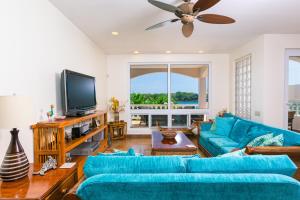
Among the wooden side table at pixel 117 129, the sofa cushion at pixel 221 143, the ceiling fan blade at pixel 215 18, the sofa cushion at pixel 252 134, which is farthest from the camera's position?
the wooden side table at pixel 117 129

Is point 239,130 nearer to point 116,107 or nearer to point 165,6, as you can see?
point 165,6

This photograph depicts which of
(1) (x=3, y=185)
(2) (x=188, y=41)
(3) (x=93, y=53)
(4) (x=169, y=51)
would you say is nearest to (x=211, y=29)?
(2) (x=188, y=41)

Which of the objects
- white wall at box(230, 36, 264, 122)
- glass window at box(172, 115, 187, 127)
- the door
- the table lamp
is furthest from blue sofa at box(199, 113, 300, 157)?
the table lamp

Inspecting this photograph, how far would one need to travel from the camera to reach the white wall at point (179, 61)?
5707 millimetres

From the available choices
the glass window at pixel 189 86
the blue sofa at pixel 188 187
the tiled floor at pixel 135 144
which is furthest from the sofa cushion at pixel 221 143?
the glass window at pixel 189 86

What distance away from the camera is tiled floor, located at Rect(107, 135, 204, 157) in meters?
4.39

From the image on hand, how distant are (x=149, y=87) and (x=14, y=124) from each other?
4.73m

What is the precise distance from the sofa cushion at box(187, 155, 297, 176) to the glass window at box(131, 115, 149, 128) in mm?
4593

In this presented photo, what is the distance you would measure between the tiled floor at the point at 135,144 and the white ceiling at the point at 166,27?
8.41 feet

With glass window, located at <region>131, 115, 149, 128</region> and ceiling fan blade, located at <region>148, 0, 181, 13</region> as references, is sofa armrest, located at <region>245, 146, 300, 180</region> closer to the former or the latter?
ceiling fan blade, located at <region>148, 0, 181, 13</region>

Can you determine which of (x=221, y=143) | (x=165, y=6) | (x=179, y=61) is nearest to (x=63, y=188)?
(x=165, y=6)

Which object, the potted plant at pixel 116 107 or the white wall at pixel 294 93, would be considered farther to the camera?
the potted plant at pixel 116 107

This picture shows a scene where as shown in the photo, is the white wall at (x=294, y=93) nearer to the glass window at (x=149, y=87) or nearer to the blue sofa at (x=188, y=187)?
the glass window at (x=149, y=87)

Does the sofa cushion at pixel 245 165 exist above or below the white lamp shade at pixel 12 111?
below
